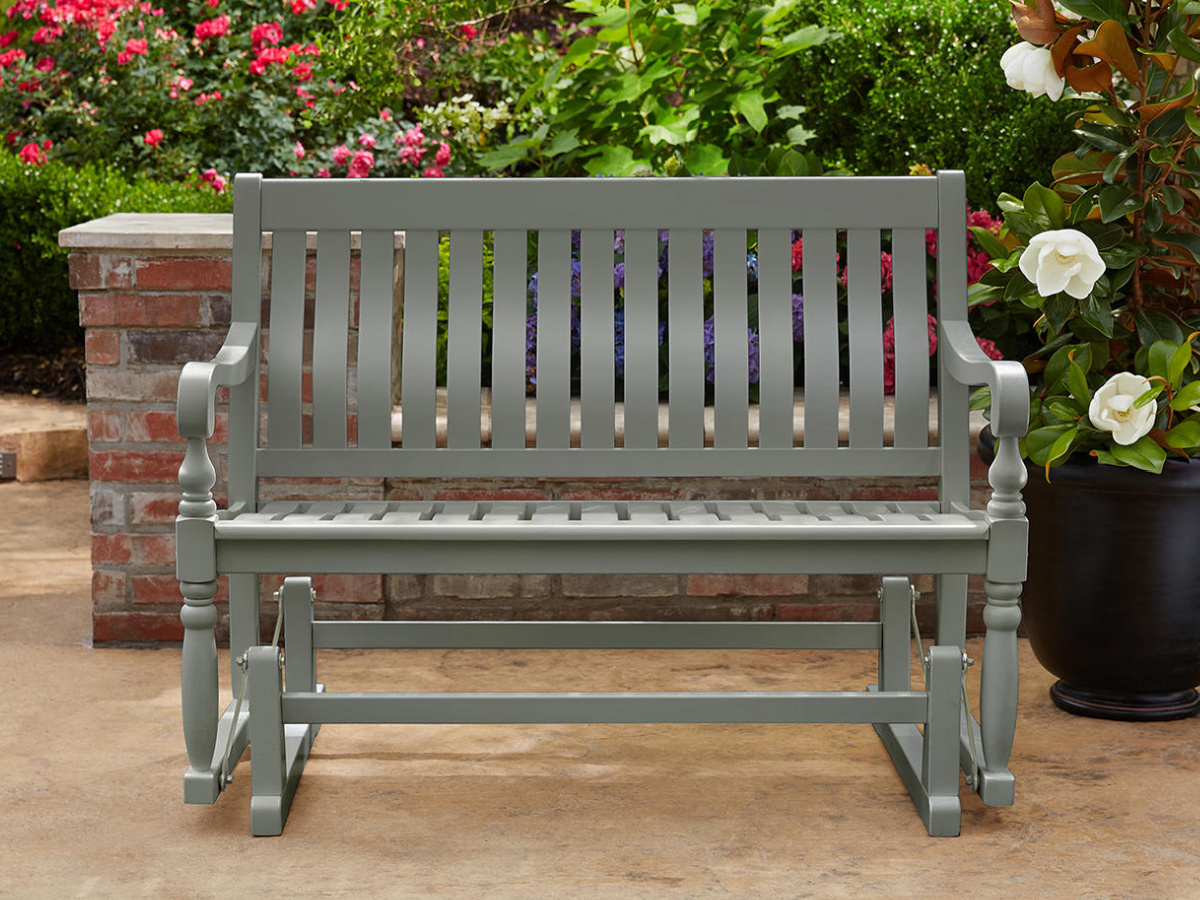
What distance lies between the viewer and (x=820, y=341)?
2592 mm

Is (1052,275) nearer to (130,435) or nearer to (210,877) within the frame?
(210,877)

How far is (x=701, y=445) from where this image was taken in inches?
103

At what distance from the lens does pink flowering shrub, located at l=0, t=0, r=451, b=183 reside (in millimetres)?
5910

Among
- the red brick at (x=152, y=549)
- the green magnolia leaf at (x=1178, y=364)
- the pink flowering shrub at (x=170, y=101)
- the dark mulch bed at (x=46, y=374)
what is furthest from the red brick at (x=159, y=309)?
the pink flowering shrub at (x=170, y=101)

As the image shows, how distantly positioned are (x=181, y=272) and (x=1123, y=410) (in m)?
2.03

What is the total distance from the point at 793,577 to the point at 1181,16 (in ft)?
4.86

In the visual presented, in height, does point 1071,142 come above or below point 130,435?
above

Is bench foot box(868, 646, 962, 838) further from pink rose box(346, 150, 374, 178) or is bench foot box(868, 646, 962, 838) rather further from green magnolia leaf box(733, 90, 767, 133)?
pink rose box(346, 150, 374, 178)

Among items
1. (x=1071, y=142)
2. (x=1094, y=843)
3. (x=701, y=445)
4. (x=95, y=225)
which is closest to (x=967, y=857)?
(x=1094, y=843)

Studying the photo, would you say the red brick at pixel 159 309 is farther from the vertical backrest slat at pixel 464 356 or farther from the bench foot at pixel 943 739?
the bench foot at pixel 943 739

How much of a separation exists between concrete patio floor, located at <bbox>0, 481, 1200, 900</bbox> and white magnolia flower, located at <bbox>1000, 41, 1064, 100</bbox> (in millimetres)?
1275

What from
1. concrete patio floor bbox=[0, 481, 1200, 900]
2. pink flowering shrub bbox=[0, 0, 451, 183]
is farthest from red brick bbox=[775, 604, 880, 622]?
pink flowering shrub bbox=[0, 0, 451, 183]

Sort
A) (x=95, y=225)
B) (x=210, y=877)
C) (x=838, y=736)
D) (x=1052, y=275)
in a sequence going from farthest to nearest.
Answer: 1. (x=95, y=225)
2. (x=838, y=736)
3. (x=1052, y=275)
4. (x=210, y=877)

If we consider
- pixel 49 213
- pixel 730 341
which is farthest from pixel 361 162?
pixel 730 341
